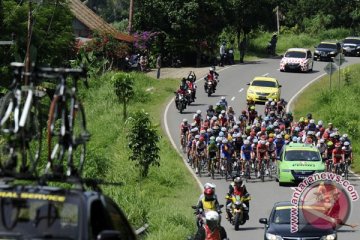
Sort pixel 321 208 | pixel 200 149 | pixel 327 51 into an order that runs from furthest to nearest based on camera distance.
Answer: pixel 327 51 < pixel 200 149 < pixel 321 208

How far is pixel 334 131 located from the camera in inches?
1410

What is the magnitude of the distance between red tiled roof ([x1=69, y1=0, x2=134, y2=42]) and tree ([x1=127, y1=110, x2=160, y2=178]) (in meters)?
28.1

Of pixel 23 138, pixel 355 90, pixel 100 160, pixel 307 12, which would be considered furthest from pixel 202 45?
pixel 23 138

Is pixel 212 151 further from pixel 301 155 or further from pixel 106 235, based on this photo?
pixel 106 235

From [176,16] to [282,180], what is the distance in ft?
103

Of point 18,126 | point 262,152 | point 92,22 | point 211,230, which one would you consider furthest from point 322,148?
point 92,22

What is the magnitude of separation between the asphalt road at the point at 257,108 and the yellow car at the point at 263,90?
51 centimetres

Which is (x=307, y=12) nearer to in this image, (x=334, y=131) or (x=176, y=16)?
(x=176, y=16)

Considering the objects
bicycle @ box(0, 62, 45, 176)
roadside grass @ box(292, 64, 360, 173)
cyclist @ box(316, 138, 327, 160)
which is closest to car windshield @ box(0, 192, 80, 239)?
bicycle @ box(0, 62, 45, 176)

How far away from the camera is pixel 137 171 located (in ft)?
111

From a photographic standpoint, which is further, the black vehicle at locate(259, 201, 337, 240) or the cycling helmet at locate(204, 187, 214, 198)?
the black vehicle at locate(259, 201, 337, 240)

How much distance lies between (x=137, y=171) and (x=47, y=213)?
973 inches

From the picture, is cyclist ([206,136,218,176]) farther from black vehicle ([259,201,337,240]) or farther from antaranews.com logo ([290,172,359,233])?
black vehicle ([259,201,337,240])

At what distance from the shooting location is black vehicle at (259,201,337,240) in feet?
67.9
